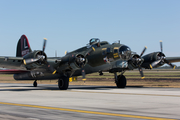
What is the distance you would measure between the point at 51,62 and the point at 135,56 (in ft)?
30.2

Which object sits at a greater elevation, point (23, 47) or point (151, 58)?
point (23, 47)

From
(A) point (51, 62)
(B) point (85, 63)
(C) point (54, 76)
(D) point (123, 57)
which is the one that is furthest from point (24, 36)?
(D) point (123, 57)

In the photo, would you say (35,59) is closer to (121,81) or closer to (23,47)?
(121,81)

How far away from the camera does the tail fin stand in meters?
33.2

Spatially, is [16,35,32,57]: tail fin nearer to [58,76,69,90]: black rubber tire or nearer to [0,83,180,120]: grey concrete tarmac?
[58,76,69,90]: black rubber tire

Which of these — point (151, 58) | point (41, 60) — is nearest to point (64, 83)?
point (41, 60)

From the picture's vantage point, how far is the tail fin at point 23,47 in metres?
33.2

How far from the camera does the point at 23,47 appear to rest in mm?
33531

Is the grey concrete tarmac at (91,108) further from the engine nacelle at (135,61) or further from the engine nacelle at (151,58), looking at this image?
the engine nacelle at (151,58)

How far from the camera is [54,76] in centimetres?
2903

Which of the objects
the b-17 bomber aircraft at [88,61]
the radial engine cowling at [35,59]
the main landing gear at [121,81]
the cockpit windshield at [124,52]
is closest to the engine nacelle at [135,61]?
the b-17 bomber aircraft at [88,61]

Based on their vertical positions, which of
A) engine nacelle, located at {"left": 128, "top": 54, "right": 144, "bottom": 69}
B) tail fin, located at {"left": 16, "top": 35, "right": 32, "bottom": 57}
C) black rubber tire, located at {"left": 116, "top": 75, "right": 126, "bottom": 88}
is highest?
tail fin, located at {"left": 16, "top": 35, "right": 32, "bottom": 57}

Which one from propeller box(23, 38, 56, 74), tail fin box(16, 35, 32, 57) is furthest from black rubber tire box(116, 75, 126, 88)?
tail fin box(16, 35, 32, 57)

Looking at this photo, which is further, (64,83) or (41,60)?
(64,83)
